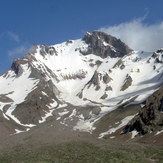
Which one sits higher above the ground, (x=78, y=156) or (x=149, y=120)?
(x=149, y=120)

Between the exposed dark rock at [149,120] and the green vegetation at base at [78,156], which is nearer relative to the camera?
the green vegetation at base at [78,156]

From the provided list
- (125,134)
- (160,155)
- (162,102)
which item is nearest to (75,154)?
(160,155)

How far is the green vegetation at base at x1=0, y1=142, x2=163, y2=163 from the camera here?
79.9 meters

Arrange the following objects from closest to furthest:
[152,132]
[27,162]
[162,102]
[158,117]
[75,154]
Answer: [27,162], [75,154], [152,132], [158,117], [162,102]

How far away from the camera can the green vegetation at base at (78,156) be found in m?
79.9

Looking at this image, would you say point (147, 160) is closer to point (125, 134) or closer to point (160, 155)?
point (160, 155)

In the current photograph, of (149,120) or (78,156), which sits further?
(149,120)

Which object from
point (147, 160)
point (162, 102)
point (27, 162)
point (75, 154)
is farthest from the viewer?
point (162, 102)

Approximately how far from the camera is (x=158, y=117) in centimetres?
18188

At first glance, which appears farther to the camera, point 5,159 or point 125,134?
point 125,134

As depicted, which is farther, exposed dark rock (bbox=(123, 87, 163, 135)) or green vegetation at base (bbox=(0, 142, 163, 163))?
exposed dark rock (bbox=(123, 87, 163, 135))

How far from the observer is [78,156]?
85188 mm

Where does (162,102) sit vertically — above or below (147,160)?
above

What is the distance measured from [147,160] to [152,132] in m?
86.8
